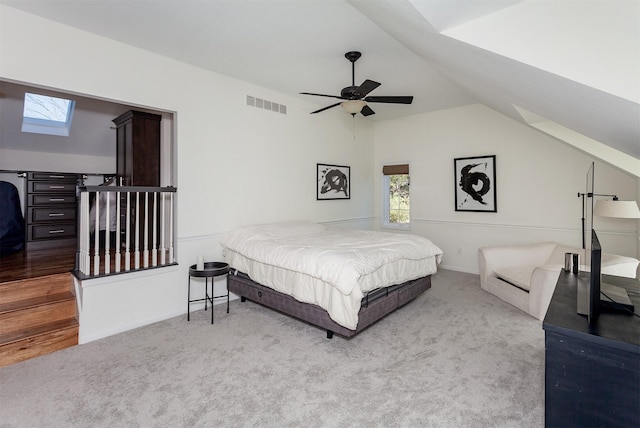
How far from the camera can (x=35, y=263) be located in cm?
361

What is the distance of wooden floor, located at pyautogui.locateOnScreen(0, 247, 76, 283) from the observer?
310 cm

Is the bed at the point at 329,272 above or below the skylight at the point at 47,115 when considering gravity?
below

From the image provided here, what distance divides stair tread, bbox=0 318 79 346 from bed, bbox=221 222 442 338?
1.55 meters

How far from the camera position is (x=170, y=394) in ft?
6.77

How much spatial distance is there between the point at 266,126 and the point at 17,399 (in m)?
3.71

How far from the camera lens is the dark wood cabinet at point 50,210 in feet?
15.1

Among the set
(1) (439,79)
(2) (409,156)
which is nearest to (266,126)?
(1) (439,79)

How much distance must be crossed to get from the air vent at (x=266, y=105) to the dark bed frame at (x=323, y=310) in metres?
2.34

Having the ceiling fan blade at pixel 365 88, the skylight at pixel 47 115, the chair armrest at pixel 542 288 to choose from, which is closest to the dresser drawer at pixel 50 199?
the skylight at pixel 47 115

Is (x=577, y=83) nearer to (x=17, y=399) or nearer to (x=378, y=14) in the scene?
(x=378, y=14)

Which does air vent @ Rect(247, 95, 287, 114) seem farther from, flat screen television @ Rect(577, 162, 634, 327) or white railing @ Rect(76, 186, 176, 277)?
→ flat screen television @ Rect(577, 162, 634, 327)

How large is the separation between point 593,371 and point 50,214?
644 centimetres

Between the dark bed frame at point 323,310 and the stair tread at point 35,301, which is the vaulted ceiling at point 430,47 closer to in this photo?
the dark bed frame at point 323,310

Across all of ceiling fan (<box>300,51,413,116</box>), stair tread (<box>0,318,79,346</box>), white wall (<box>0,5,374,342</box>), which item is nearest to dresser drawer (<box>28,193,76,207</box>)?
white wall (<box>0,5,374,342</box>)
